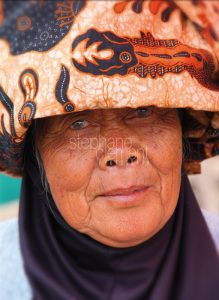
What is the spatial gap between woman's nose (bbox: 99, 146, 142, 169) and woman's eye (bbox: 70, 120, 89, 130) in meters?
0.17

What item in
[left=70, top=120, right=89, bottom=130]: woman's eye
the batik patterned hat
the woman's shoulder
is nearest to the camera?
Answer: the batik patterned hat

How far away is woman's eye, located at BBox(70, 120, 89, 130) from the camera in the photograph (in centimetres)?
190

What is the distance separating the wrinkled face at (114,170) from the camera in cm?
183

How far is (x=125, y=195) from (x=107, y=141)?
221 millimetres

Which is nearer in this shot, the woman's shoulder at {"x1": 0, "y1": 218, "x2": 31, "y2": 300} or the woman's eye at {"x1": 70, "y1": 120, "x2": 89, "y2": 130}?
the woman's eye at {"x1": 70, "y1": 120, "x2": 89, "y2": 130}

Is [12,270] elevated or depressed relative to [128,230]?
depressed

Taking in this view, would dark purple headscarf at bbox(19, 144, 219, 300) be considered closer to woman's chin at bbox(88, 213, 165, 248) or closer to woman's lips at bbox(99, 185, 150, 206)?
woman's chin at bbox(88, 213, 165, 248)

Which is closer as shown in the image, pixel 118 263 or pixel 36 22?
pixel 36 22

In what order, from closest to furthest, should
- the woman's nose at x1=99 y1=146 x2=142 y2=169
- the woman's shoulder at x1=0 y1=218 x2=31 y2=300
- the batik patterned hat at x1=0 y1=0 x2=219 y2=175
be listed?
the batik patterned hat at x1=0 y1=0 x2=219 y2=175
the woman's nose at x1=99 y1=146 x2=142 y2=169
the woman's shoulder at x1=0 y1=218 x2=31 y2=300

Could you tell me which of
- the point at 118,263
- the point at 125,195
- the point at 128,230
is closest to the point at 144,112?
the point at 125,195

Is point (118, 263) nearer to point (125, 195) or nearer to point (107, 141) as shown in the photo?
point (125, 195)

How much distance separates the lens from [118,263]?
2025 mm

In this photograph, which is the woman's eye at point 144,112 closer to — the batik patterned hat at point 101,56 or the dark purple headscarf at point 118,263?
the batik patterned hat at point 101,56

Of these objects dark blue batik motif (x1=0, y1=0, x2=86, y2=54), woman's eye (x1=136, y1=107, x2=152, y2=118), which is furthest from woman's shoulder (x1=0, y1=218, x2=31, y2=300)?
dark blue batik motif (x1=0, y1=0, x2=86, y2=54)
